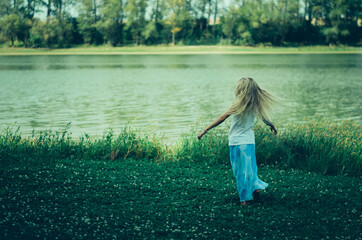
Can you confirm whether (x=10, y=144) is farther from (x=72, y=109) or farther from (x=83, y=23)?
(x=83, y=23)

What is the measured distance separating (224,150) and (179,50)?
81.6 m

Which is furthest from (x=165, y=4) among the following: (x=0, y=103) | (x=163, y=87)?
(x=0, y=103)

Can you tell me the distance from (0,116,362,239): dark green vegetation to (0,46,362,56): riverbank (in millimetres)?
76515

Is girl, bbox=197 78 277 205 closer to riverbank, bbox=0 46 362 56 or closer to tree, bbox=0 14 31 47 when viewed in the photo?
riverbank, bbox=0 46 362 56

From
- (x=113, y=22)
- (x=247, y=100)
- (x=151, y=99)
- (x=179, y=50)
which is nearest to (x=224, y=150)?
(x=247, y=100)

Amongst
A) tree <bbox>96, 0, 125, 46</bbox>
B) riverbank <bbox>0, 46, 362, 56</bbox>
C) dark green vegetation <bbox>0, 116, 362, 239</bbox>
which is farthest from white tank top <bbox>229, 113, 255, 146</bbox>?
tree <bbox>96, 0, 125, 46</bbox>

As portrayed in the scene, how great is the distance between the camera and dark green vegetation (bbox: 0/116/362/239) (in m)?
5.50

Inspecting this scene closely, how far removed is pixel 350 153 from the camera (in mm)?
8953

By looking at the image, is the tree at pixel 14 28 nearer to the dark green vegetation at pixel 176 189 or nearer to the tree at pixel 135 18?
the tree at pixel 135 18

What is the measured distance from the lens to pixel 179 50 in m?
89.3

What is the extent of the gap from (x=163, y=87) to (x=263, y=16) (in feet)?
220

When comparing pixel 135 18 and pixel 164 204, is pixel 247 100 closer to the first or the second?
pixel 164 204

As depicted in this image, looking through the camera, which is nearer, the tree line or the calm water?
the calm water

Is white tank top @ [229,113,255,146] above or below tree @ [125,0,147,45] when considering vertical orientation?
below
